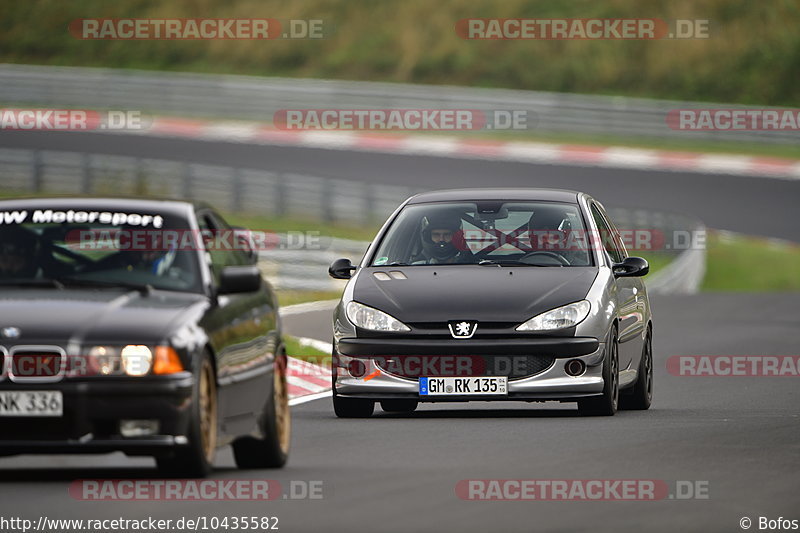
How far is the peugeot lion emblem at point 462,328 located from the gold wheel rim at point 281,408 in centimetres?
234

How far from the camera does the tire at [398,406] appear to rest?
14.3 metres

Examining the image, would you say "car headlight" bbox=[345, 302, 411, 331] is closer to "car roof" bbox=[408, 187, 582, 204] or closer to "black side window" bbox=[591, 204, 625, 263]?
"car roof" bbox=[408, 187, 582, 204]

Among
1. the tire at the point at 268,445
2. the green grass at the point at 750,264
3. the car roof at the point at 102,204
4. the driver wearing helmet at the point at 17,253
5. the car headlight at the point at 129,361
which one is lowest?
the green grass at the point at 750,264

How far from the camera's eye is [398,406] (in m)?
→ 14.4

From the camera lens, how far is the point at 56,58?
5966 centimetres

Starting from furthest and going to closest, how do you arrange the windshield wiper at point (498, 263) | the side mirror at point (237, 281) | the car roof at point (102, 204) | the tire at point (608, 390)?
the windshield wiper at point (498, 263) < the tire at point (608, 390) < the car roof at point (102, 204) < the side mirror at point (237, 281)

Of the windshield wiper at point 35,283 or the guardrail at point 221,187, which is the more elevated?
the windshield wiper at point 35,283

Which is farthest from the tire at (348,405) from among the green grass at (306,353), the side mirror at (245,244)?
the green grass at (306,353)

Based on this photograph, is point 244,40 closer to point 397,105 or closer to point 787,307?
point 397,105

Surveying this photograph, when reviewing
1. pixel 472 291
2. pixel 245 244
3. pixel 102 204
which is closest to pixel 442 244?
pixel 472 291

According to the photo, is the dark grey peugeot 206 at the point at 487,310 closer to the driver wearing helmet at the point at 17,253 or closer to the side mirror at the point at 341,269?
the side mirror at the point at 341,269

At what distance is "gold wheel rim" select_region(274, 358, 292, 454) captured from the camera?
427 inches

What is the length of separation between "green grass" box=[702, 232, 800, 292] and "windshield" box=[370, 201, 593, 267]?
19.7 meters

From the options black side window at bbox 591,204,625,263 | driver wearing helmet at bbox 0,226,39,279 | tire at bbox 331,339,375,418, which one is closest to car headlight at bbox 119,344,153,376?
driver wearing helmet at bbox 0,226,39,279
